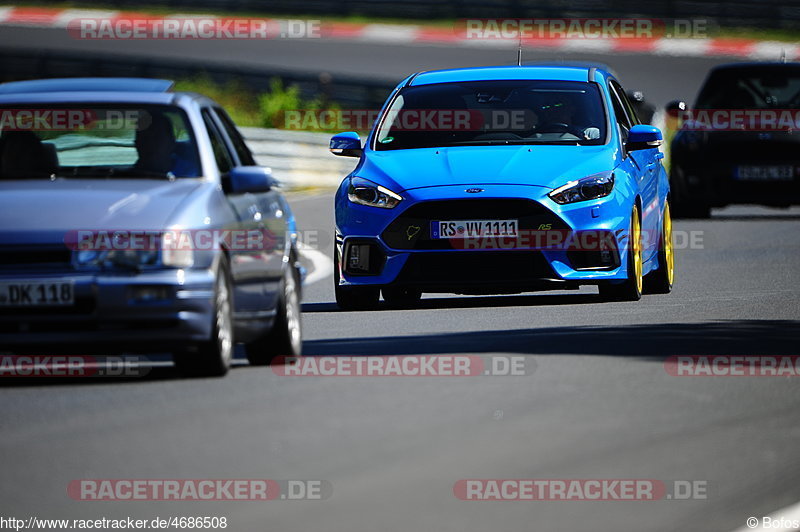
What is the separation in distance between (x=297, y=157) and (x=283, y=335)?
53.3 ft

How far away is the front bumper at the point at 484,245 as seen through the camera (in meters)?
12.9

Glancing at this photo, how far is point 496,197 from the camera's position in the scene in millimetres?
12844

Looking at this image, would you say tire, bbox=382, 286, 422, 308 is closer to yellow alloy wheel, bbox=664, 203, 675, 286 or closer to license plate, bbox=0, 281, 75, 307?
yellow alloy wheel, bbox=664, 203, 675, 286

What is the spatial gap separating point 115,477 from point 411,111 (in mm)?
7395

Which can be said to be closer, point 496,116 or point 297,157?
point 496,116

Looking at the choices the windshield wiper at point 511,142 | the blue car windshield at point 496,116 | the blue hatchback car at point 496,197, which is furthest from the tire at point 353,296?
the windshield wiper at point 511,142

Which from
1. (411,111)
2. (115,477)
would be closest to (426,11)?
(411,111)

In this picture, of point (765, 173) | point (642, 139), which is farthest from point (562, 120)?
point (765, 173)

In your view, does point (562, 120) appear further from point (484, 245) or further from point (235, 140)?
point (235, 140)

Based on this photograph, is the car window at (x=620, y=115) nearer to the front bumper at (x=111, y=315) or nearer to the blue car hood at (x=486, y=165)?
the blue car hood at (x=486, y=165)

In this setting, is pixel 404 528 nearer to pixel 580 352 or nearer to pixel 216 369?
pixel 216 369

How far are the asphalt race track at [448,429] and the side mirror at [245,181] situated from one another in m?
0.92

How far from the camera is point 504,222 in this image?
42.2ft

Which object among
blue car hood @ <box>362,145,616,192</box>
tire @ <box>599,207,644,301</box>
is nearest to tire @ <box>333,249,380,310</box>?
blue car hood @ <box>362,145,616,192</box>
